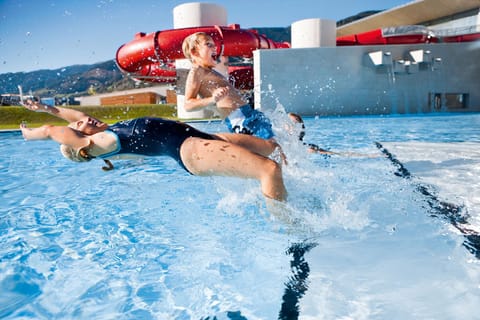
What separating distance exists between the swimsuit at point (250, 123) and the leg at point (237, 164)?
114 centimetres

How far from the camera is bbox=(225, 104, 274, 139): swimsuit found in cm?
331

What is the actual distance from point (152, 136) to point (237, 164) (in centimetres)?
60

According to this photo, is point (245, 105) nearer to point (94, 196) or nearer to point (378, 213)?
point (378, 213)

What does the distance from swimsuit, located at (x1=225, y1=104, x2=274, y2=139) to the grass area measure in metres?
12.4

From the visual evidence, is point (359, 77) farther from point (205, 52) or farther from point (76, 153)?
point (76, 153)

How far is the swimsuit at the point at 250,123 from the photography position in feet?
10.9

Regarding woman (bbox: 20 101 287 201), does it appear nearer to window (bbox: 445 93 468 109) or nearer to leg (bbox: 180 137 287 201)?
leg (bbox: 180 137 287 201)

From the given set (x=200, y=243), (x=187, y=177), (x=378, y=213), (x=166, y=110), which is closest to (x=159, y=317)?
(x=200, y=243)

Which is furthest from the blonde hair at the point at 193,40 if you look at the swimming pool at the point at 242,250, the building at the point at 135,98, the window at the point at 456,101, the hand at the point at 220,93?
the building at the point at 135,98

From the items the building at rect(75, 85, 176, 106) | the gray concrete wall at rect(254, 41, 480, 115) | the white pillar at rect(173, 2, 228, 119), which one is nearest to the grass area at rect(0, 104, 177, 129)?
the white pillar at rect(173, 2, 228, 119)

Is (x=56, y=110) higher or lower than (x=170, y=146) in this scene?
higher

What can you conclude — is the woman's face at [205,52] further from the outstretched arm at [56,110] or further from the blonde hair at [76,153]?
the blonde hair at [76,153]

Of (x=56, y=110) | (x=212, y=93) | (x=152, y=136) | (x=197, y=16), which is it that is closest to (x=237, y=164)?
(x=152, y=136)

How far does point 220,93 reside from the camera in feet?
9.18
